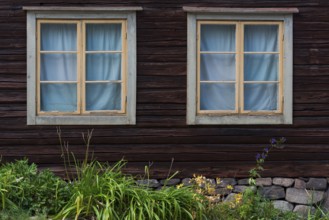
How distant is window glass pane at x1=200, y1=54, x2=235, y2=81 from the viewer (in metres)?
8.62

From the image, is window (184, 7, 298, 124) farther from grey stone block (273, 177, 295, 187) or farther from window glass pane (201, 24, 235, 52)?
grey stone block (273, 177, 295, 187)

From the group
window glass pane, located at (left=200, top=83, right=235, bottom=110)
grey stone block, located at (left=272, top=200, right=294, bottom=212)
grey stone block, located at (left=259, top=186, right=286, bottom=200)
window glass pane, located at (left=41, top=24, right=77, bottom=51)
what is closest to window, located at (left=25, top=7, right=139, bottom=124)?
window glass pane, located at (left=41, top=24, right=77, bottom=51)

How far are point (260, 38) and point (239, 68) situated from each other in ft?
1.76

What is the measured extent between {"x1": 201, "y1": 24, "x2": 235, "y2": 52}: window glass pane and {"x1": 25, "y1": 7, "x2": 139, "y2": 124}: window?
3.31 ft

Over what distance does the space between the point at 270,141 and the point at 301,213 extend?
1.07 meters

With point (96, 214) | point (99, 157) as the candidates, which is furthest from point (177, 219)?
point (99, 157)

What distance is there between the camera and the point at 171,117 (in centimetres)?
851

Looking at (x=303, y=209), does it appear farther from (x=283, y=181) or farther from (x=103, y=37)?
(x=103, y=37)

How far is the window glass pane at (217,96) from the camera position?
8.61 m

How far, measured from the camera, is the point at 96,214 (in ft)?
23.8

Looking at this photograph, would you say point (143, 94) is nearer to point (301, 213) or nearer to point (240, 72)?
point (240, 72)

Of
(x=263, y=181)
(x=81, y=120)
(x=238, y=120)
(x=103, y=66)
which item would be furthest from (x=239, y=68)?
(x=81, y=120)

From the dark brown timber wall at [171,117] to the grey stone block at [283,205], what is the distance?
1.32 ft

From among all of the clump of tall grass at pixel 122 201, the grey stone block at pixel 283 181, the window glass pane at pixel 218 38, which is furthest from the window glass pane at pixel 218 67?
the clump of tall grass at pixel 122 201
